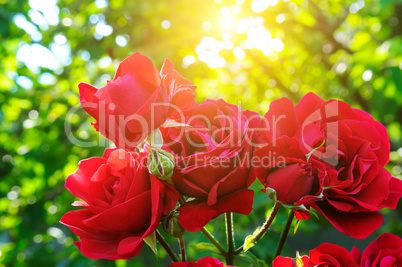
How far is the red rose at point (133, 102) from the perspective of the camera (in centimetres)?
45

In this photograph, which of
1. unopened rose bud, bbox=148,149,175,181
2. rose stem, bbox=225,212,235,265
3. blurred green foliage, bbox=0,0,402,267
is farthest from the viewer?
blurred green foliage, bbox=0,0,402,267

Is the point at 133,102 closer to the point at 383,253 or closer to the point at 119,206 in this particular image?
the point at 119,206

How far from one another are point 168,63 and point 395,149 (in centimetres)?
258

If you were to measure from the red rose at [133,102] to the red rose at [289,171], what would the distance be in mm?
A: 134

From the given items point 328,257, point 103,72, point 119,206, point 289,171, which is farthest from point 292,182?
point 103,72

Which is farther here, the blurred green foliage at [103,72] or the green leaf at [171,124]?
the blurred green foliage at [103,72]

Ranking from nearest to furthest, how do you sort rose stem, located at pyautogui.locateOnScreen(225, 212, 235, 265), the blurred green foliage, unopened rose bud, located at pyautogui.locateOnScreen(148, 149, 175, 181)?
unopened rose bud, located at pyautogui.locateOnScreen(148, 149, 175, 181) → rose stem, located at pyautogui.locateOnScreen(225, 212, 235, 265) → the blurred green foliage

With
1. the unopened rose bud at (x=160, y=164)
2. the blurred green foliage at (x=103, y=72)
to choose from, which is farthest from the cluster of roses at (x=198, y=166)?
the blurred green foliage at (x=103, y=72)

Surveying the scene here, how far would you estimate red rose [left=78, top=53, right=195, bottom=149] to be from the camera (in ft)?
1.49

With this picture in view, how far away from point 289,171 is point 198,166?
124 mm

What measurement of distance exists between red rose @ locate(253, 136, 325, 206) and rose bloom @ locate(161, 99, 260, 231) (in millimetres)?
22

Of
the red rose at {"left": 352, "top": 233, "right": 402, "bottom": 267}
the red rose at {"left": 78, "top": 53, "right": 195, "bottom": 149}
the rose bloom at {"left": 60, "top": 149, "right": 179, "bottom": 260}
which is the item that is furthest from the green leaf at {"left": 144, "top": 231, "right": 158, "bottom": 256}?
the red rose at {"left": 352, "top": 233, "right": 402, "bottom": 267}

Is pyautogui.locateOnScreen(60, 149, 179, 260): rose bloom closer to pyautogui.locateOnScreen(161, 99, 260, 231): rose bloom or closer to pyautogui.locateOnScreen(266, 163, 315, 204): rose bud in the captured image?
pyautogui.locateOnScreen(161, 99, 260, 231): rose bloom

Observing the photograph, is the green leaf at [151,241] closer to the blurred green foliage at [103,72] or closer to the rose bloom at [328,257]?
the rose bloom at [328,257]
